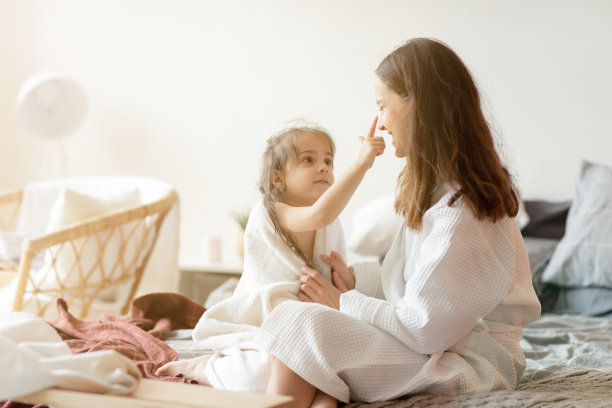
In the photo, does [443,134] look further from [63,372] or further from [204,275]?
[204,275]

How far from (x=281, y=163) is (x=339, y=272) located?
0.81 ft

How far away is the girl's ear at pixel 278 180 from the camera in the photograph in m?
1.55

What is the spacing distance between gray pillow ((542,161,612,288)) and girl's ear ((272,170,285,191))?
126cm

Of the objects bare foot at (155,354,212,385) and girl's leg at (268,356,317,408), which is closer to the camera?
girl's leg at (268,356,317,408)

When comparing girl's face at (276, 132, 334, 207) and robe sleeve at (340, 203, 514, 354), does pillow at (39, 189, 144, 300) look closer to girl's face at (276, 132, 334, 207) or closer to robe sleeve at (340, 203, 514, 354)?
girl's face at (276, 132, 334, 207)

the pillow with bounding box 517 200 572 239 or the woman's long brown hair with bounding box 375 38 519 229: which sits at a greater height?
the woman's long brown hair with bounding box 375 38 519 229

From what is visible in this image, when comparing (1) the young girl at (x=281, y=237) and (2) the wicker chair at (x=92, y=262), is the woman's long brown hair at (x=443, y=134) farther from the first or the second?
(2) the wicker chair at (x=92, y=262)

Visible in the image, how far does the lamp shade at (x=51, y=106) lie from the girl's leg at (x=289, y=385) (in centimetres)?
258

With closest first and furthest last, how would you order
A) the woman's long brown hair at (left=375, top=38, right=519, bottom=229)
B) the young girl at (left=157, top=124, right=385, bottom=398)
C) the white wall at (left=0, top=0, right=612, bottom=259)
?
the woman's long brown hair at (left=375, top=38, right=519, bottom=229) → the young girl at (left=157, top=124, right=385, bottom=398) → the white wall at (left=0, top=0, right=612, bottom=259)

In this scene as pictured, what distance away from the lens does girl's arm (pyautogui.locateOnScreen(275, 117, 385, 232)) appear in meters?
1.37

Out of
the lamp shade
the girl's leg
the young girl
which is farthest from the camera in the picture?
the lamp shade

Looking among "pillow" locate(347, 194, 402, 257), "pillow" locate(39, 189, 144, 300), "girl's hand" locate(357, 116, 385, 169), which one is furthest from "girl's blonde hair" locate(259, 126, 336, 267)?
"pillow" locate(39, 189, 144, 300)

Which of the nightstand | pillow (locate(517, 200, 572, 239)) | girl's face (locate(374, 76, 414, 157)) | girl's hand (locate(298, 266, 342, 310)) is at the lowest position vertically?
the nightstand

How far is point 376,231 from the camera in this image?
104 inches
